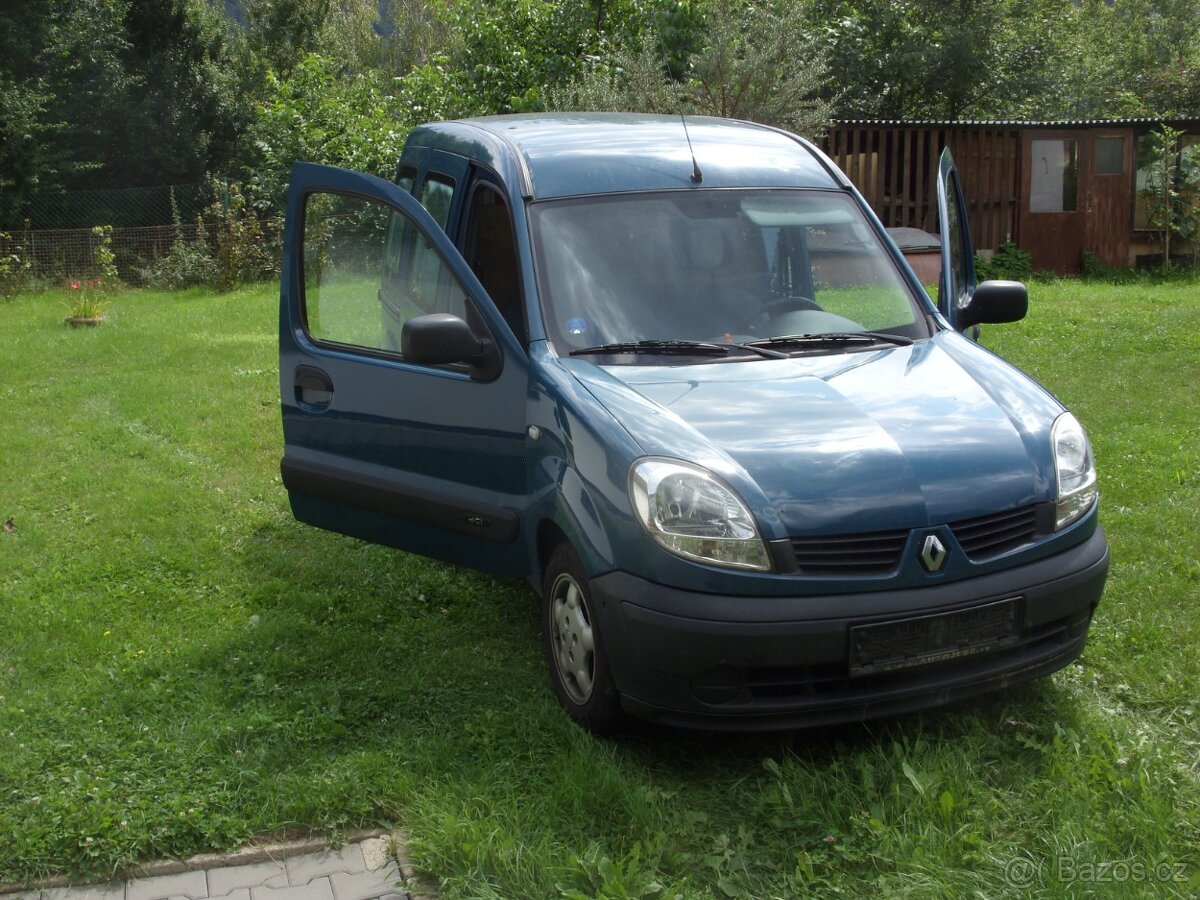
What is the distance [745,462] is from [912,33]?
27.7 meters

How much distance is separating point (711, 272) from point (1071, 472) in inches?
60.6

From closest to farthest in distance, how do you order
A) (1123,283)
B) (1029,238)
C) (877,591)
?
(877,591), (1123,283), (1029,238)

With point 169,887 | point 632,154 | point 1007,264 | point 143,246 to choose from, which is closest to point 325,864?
point 169,887

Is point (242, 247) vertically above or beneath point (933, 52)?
beneath

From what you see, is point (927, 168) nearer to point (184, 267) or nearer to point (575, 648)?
point (184, 267)

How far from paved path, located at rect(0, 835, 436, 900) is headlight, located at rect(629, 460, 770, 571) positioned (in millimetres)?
1176

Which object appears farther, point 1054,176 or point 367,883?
point 1054,176

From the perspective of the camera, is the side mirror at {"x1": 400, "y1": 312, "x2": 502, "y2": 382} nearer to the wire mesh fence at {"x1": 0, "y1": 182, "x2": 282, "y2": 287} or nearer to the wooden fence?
the wooden fence

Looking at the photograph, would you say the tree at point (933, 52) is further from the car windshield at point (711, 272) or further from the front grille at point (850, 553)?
the front grille at point (850, 553)

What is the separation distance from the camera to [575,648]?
423 cm

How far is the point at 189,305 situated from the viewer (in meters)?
17.1

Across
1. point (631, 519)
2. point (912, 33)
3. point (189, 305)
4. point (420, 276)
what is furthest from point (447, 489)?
point (912, 33)

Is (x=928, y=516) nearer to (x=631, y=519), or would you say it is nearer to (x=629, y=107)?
(x=631, y=519)

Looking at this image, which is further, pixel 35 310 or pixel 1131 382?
pixel 35 310
